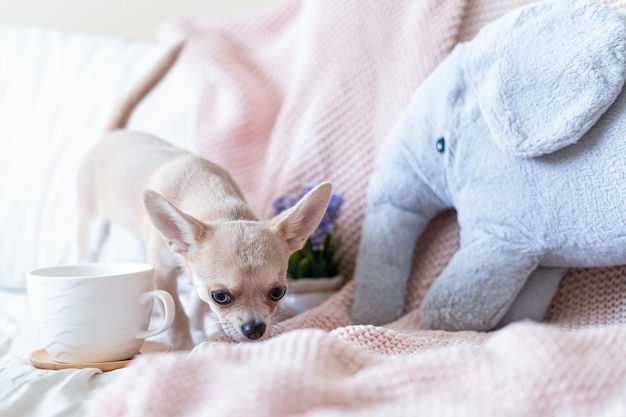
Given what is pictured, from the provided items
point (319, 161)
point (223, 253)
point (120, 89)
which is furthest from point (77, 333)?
point (120, 89)

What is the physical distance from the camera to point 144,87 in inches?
64.5

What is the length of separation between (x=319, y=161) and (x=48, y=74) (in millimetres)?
843

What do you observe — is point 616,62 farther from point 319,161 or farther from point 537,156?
point 319,161

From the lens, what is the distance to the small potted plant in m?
1.36

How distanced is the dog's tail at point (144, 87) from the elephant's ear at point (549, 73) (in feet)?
2.36

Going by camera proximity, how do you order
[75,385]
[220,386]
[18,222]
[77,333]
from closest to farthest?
[220,386] → [75,385] → [77,333] → [18,222]

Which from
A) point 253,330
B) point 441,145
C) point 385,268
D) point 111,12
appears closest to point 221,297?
point 253,330

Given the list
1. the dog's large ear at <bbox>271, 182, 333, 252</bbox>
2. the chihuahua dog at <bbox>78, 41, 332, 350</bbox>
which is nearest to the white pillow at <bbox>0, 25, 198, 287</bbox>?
the chihuahua dog at <bbox>78, 41, 332, 350</bbox>

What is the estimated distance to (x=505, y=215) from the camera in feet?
3.76

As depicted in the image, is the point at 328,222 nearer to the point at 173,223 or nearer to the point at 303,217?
the point at 303,217

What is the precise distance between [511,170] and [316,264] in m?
0.44

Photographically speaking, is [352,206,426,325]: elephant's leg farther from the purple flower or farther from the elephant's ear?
the elephant's ear

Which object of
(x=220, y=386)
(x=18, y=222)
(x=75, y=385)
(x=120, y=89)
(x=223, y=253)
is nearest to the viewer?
(x=220, y=386)

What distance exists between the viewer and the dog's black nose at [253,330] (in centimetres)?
108
